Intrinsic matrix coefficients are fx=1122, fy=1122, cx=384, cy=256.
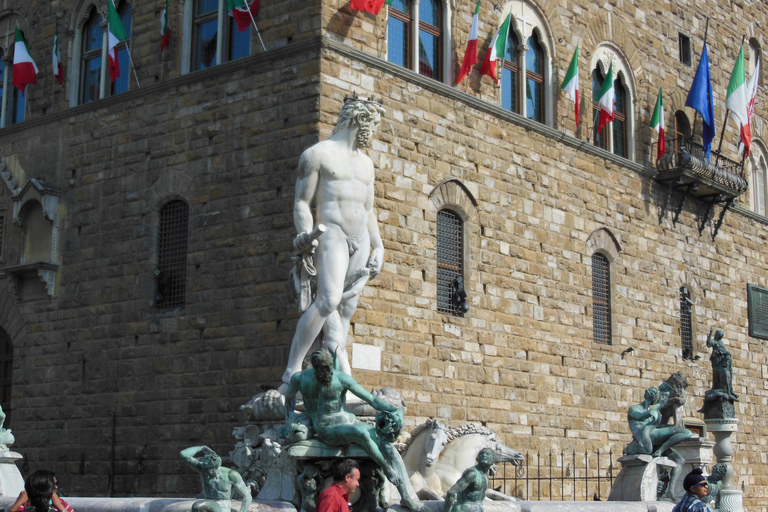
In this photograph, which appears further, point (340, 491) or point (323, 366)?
point (323, 366)

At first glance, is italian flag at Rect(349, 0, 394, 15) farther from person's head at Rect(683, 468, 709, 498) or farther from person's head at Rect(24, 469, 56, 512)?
person's head at Rect(24, 469, 56, 512)

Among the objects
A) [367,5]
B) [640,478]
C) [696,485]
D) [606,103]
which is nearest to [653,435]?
[640,478]

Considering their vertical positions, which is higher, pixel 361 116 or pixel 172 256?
pixel 361 116

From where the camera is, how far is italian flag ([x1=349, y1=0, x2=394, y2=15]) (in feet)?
54.9

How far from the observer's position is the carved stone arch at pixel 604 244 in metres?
21.0

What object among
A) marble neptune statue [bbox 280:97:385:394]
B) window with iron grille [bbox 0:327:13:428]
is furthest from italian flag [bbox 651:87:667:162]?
window with iron grille [bbox 0:327:13:428]

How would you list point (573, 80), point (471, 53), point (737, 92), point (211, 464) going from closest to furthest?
point (211, 464), point (471, 53), point (573, 80), point (737, 92)

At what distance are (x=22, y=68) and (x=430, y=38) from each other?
7315 mm

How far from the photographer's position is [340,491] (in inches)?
302

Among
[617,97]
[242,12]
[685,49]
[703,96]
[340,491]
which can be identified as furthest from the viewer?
[685,49]

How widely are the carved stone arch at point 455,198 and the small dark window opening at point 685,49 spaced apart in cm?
854

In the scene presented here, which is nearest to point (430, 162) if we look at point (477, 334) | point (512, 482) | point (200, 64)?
point (477, 334)

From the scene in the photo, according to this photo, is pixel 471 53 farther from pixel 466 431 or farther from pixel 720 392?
pixel 466 431

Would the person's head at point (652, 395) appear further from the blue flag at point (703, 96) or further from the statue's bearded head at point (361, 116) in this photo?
the blue flag at point (703, 96)
